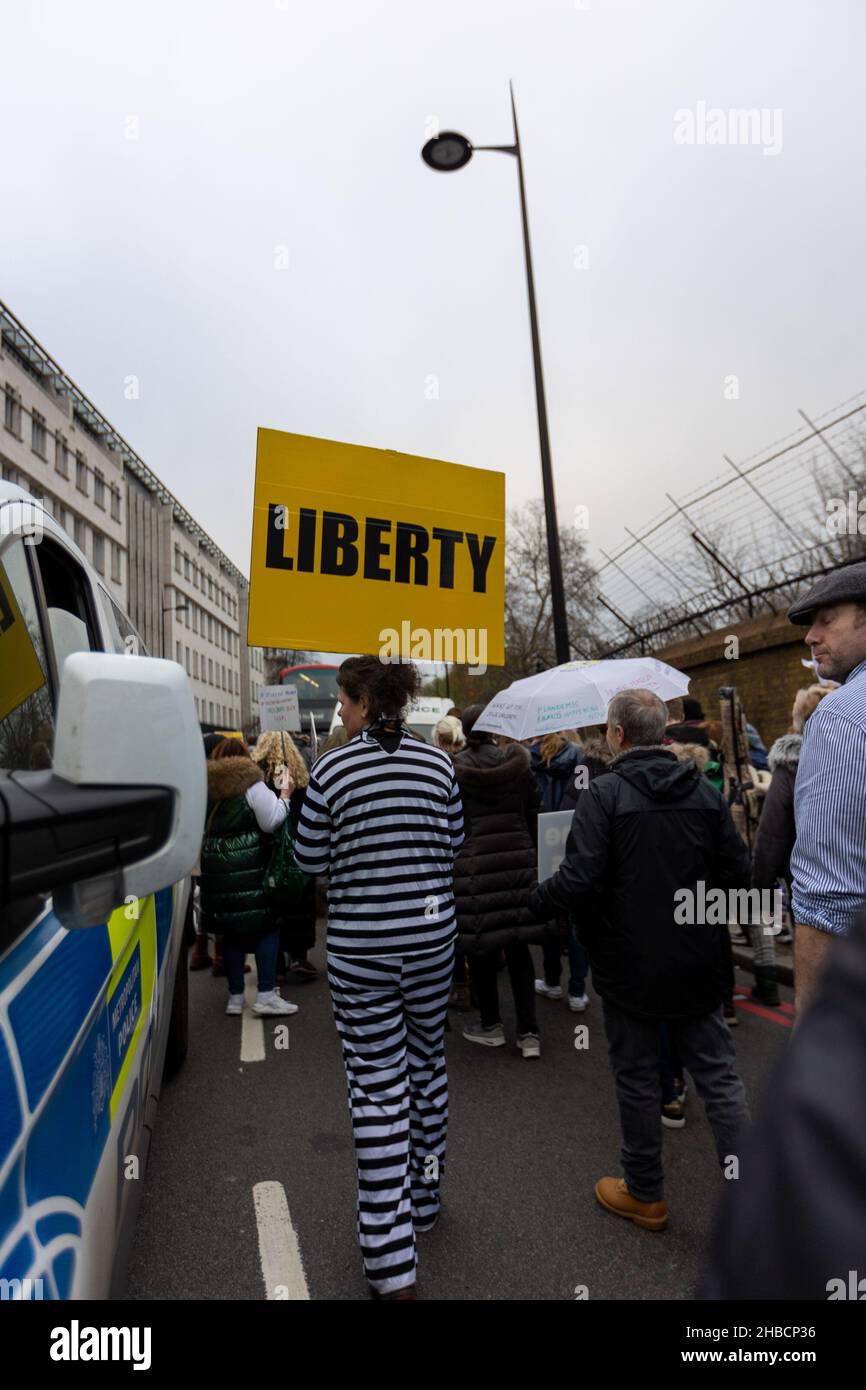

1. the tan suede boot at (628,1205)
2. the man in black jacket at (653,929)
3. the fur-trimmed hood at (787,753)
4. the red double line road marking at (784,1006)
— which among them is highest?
the fur-trimmed hood at (787,753)

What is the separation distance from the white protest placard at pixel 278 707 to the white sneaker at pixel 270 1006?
28.0 ft

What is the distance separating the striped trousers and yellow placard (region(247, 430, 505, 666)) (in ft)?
5.39

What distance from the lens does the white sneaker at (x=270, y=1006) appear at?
601 cm

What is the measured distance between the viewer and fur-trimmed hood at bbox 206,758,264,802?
547 cm

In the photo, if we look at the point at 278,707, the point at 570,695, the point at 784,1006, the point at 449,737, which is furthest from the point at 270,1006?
the point at 278,707

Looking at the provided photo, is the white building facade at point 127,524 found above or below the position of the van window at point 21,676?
above

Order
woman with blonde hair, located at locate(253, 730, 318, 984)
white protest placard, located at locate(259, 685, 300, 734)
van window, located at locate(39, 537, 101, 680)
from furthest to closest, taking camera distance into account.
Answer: white protest placard, located at locate(259, 685, 300, 734), woman with blonde hair, located at locate(253, 730, 318, 984), van window, located at locate(39, 537, 101, 680)

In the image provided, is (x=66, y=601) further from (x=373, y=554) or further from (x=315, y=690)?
(x=315, y=690)

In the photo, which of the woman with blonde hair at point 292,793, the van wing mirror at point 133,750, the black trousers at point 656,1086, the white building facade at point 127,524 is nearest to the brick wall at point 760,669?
the woman with blonde hair at point 292,793

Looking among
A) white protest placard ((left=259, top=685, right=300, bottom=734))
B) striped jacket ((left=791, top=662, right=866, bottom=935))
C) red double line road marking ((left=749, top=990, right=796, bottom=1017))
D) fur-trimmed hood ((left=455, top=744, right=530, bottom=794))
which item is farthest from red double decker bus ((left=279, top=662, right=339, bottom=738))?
striped jacket ((left=791, top=662, right=866, bottom=935))

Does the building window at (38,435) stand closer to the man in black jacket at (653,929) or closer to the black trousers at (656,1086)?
the man in black jacket at (653,929)

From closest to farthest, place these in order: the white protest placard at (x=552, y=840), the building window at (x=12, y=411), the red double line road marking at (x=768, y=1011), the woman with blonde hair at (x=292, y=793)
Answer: the white protest placard at (x=552, y=840) < the red double line road marking at (x=768, y=1011) < the woman with blonde hair at (x=292, y=793) < the building window at (x=12, y=411)

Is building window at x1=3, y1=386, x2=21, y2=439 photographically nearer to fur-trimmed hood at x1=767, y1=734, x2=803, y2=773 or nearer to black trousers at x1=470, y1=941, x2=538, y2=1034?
black trousers at x1=470, y1=941, x2=538, y2=1034
